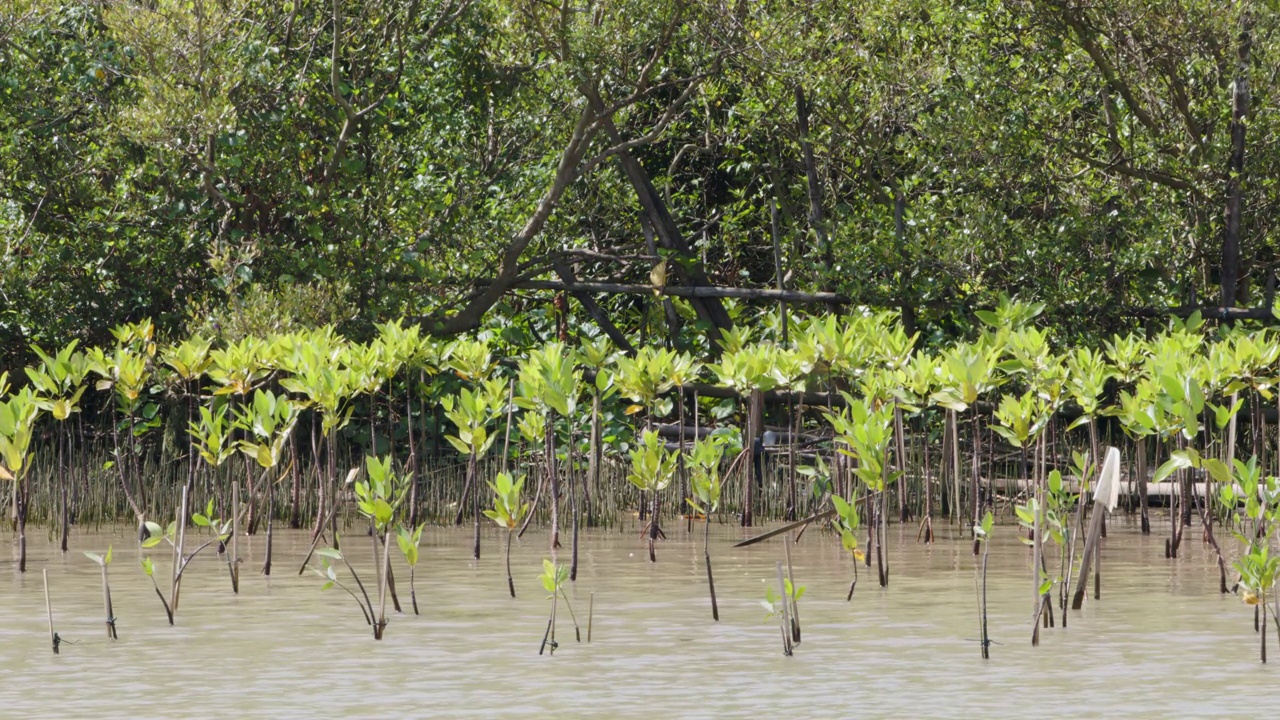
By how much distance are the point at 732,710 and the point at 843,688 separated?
0.44 metres

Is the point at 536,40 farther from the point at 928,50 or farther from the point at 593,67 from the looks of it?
→ the point at 928,50

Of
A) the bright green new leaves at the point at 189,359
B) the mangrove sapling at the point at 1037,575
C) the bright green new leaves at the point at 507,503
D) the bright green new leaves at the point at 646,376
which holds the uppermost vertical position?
the bright green new leaves at the point at 189,359

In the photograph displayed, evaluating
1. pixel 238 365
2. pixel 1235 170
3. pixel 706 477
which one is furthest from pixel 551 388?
pixel 1235 170

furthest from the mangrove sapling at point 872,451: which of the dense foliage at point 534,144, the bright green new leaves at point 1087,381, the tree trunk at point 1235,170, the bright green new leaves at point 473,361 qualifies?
the tree trunk at point 1235,170

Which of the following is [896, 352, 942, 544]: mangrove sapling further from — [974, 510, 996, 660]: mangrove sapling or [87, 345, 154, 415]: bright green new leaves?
[87, 345, 154, 415]: bright green new leaves

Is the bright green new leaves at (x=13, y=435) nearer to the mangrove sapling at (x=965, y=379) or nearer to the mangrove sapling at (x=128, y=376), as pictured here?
the mangrove sapling at (x=128, y=376)

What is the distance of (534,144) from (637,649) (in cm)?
711

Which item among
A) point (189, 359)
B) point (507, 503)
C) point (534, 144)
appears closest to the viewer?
point (507, 503)

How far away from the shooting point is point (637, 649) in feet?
18.7

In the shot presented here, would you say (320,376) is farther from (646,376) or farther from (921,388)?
(921,388)

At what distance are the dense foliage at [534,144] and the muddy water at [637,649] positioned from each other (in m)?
3.71

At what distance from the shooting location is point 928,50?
39.2 feet

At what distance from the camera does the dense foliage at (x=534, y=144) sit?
11109mm

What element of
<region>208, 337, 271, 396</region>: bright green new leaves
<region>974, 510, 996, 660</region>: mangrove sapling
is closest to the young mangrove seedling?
<region>974, 510, 996, 660</region>: mangrove sapling
